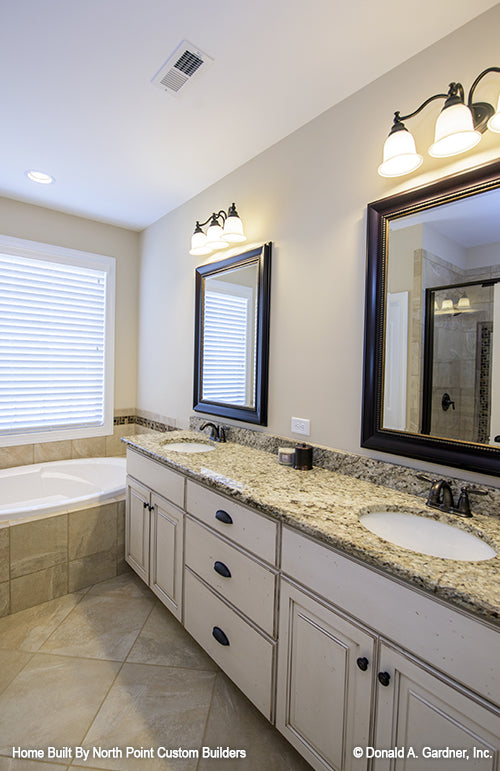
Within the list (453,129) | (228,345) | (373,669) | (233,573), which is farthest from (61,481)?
(453,129)

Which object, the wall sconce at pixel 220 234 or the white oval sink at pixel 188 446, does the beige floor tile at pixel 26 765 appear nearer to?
the white oval sink at pixel 188 446

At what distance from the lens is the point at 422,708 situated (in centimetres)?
85

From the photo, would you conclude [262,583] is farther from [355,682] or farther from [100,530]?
[100,530]

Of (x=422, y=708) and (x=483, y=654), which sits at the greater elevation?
(x=483, y=654)

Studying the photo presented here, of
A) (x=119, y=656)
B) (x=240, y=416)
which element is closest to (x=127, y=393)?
(x=240, y=416)

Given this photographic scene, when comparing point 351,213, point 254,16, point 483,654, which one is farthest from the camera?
point 351,213

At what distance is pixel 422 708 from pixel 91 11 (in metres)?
2.36

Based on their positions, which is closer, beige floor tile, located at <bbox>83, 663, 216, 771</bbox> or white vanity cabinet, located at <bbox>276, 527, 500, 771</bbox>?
white vanity cabinet, located at <bbox>276, 527, 500, 771</bbox>

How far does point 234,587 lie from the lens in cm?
141

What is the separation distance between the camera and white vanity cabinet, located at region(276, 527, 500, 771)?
2.54ft

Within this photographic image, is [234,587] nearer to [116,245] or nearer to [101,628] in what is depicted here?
[101,628]

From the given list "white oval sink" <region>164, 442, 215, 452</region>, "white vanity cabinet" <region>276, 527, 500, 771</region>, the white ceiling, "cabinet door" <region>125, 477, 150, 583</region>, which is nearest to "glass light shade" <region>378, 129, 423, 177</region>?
the white ceiling

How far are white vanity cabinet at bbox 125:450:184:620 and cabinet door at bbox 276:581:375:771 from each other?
726mm

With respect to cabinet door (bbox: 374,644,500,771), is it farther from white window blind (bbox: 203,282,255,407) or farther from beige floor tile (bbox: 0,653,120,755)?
→ white window blind (bbox: 203,282,255,407)
